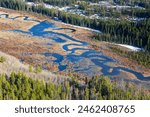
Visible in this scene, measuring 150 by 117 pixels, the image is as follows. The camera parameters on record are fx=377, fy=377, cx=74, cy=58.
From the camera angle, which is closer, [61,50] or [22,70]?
[22,70]

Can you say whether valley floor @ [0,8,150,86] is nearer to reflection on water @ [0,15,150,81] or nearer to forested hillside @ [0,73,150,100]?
reflection on water @ [0,15,150,81]

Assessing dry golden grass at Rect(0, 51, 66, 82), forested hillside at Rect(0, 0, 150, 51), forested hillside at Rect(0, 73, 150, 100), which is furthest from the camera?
forested hillside at Rect(0, 0, 150, 51)

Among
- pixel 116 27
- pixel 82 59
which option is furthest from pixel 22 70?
pixel 116 27

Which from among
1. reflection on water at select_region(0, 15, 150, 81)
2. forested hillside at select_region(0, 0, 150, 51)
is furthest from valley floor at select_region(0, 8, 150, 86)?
forested hillside at select_region(0, 0, 150, 51)

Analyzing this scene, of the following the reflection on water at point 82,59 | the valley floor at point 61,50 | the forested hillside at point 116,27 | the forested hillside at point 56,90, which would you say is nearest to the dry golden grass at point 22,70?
the valley floor at point 61,50

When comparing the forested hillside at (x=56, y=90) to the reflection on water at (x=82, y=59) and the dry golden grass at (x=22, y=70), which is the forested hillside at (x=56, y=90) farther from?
the reflection on water at (x=82, y=59)

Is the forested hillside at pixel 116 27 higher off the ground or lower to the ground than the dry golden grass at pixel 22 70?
lower

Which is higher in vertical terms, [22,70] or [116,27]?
[22,70]

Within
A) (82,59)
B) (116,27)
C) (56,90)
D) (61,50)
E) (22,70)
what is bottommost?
(82,59)

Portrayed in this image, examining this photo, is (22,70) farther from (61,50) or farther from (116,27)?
(116,27)
